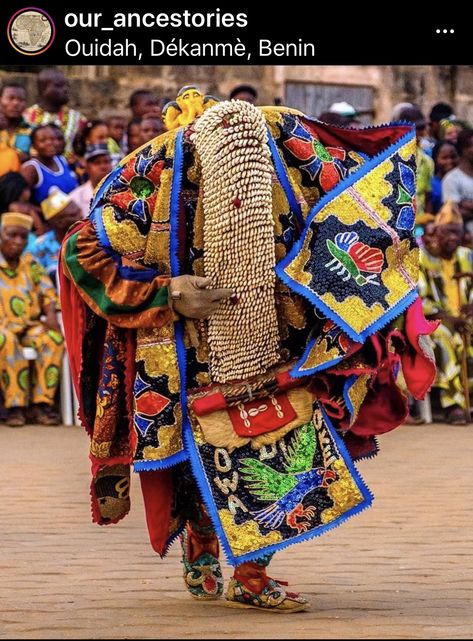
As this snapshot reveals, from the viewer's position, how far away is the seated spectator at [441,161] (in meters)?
13.0

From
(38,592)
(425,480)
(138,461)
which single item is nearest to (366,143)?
(138,461)

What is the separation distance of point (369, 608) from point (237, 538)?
64cm

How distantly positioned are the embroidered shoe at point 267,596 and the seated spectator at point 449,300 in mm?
6447

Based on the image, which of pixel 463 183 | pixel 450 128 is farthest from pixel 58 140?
pixel 450 128

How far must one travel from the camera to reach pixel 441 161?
523 inches

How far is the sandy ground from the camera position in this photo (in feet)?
16.0

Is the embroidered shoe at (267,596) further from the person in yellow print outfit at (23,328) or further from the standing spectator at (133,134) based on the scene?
the standing spectator at (133,134)
